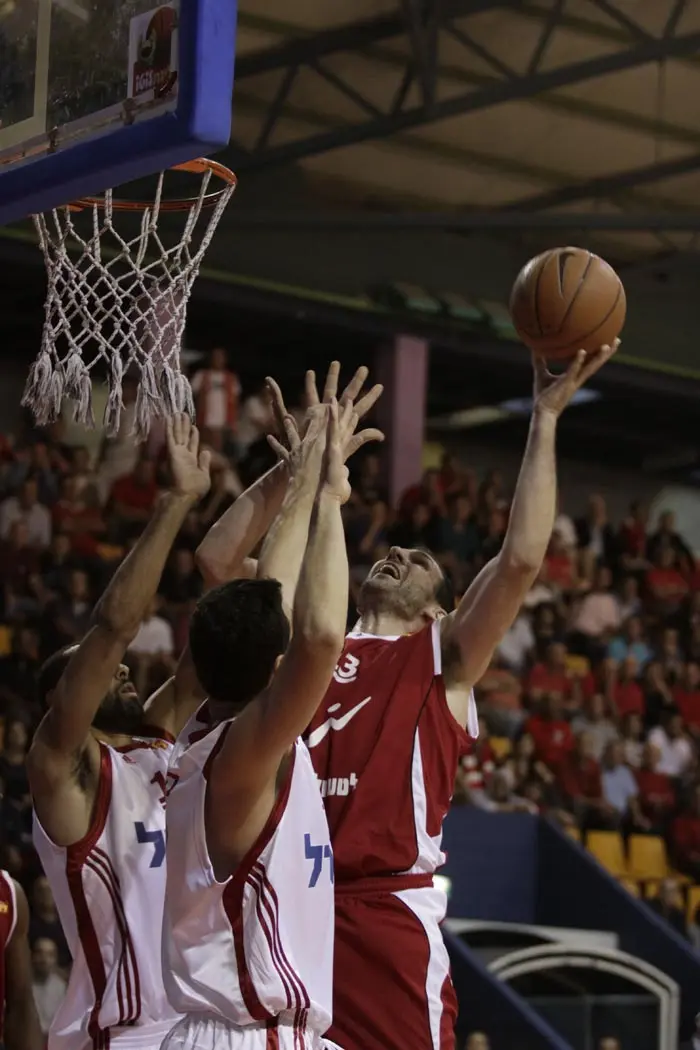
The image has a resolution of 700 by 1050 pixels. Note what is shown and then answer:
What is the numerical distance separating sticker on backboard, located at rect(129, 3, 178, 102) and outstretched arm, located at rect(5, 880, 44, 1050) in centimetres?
217

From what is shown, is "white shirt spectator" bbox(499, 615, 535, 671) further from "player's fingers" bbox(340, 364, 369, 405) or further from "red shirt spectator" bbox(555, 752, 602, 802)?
"player's fingers" bbox(340, 364, 369, 405)

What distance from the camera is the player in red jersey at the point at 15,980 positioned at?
453 centimetres

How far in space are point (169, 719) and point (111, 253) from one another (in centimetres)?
170

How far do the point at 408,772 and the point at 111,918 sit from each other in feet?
2.64

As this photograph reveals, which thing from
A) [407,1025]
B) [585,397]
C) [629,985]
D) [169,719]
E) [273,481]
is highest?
[585,397]

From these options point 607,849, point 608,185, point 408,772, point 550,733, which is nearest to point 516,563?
point 408,772

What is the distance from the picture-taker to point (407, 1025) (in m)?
3.99

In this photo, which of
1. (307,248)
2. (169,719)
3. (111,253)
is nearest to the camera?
(169,719)

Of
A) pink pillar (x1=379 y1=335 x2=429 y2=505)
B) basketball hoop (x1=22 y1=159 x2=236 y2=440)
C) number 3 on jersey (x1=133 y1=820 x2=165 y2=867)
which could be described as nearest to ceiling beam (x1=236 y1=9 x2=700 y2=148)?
pink pillar (x1=379 y1=335 x2=429 y2=505)

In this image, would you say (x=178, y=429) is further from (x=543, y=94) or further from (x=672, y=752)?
(x=543, y=94)

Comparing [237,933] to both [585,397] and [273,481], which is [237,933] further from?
[585,397]

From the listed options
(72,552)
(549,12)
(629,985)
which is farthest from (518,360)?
(629,985)

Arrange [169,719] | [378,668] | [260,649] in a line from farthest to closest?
[169,719] → [378,668] → [260,649]

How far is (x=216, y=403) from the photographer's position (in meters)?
14.1
